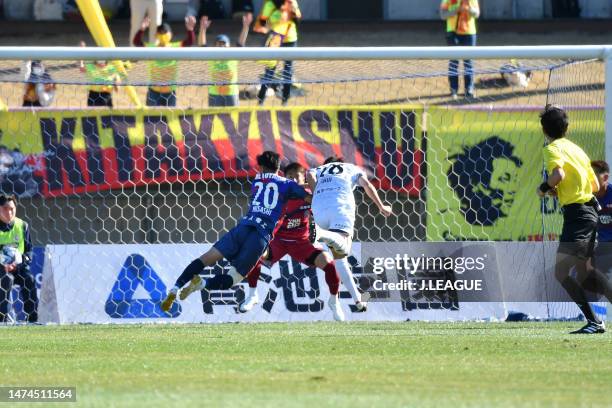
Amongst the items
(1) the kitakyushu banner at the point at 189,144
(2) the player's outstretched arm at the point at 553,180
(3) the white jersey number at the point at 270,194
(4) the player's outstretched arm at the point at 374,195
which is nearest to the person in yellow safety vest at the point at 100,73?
(1) the kitakyushu banner at the point at 189,144

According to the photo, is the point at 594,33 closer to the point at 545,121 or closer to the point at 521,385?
the point at 545,121

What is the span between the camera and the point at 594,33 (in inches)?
981

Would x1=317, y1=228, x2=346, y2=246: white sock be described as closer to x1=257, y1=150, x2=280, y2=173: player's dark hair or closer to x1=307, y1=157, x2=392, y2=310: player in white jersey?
x1=307, y1=157, x2=392, y2=310: player in white jersey

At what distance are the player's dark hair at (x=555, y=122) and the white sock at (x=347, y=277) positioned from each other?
3.34 meters

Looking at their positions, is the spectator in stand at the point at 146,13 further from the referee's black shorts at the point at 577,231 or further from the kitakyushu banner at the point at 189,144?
the referee's black shorts at the point at 577,231

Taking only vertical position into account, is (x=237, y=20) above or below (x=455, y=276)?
above

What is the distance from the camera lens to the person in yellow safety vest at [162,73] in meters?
14.2

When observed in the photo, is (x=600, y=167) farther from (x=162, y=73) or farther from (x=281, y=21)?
(x=281, y=21)

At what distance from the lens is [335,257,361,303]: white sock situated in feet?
43.5

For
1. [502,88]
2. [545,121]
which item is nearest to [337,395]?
[545,121]

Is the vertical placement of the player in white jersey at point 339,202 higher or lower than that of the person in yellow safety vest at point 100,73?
lower

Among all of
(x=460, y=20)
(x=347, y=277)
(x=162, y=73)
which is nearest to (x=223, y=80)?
(x=162, y=73)

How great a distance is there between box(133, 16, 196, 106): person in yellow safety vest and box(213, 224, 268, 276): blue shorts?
250cm

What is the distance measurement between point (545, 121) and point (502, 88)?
8.20 metres
